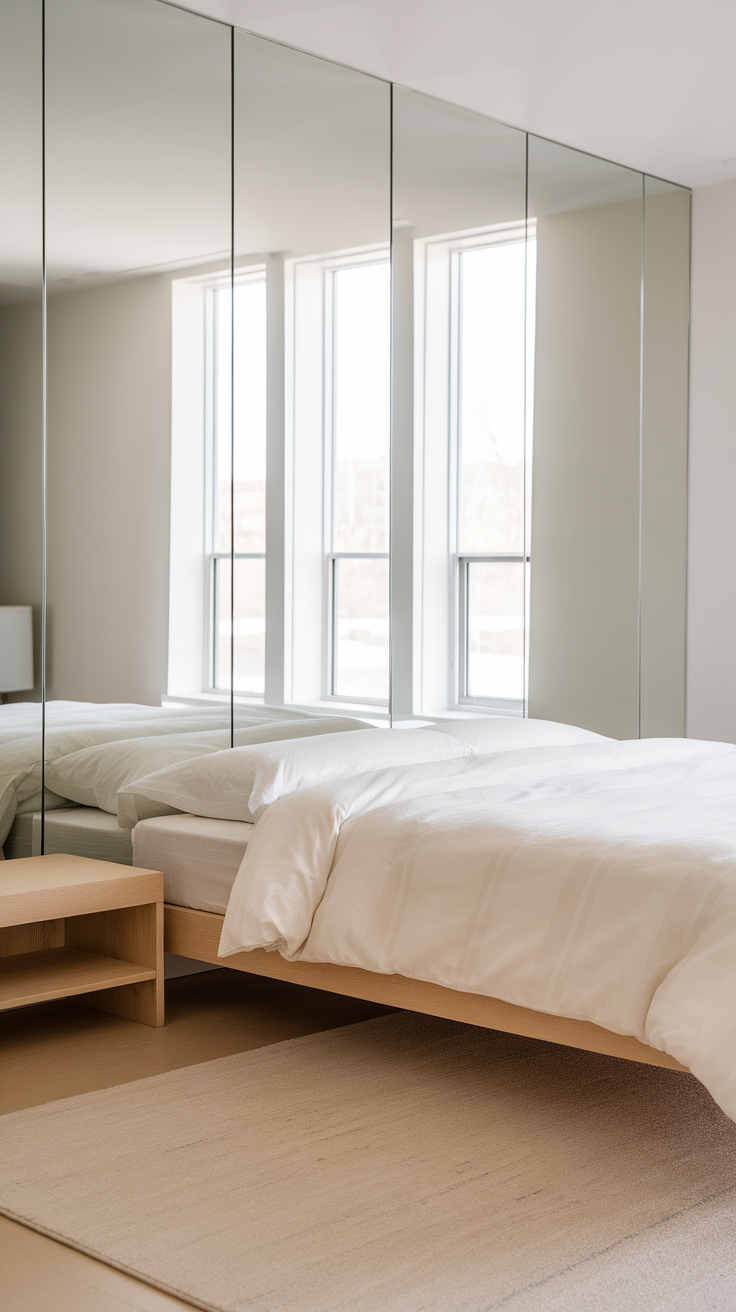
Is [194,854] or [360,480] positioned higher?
[360,480]

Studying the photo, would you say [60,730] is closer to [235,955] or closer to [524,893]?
[235,955]

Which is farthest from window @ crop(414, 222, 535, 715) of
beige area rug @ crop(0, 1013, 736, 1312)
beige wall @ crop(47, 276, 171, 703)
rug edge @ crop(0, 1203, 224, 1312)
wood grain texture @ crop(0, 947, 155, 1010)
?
rug edge @ crop(0, 1203, 224, 1312)

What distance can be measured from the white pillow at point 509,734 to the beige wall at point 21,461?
1196mm

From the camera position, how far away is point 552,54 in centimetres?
373

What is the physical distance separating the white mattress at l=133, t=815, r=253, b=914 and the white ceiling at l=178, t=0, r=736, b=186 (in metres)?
2.21

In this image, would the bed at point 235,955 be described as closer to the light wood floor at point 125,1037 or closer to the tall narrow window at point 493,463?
the light wood floor at point 125,1037

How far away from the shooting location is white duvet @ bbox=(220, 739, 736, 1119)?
7.02 feet

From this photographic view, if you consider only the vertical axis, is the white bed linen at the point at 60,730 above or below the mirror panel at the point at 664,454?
below

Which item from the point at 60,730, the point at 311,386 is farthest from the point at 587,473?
the point at 60,730

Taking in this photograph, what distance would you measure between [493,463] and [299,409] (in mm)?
902

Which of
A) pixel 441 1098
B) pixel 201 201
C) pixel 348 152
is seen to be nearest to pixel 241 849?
pixel 441 1098

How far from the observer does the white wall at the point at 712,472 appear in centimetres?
505

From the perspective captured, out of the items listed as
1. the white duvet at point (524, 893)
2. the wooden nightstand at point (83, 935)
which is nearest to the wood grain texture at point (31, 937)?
the wooden nightstand at point (83, 935)

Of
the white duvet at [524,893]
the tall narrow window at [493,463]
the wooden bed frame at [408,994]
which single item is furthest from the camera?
the tall narrow window at [493,463]
